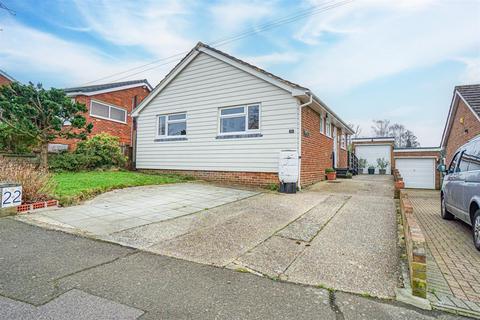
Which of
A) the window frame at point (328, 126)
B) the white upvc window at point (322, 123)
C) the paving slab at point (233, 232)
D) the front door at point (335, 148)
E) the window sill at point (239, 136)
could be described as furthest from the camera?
the front door at point (335, 148)

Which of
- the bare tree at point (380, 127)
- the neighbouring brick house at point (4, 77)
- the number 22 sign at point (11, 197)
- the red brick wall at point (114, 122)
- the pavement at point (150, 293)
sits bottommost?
the pavement at point (150, 293)

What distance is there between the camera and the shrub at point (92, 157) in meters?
11.2

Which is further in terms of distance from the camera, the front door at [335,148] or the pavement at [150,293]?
the front door at [335,148]

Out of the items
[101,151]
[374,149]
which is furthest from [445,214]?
[374,149]

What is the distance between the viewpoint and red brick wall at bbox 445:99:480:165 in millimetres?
12234

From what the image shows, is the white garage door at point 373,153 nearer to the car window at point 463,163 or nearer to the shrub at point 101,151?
the car window at point 463,163

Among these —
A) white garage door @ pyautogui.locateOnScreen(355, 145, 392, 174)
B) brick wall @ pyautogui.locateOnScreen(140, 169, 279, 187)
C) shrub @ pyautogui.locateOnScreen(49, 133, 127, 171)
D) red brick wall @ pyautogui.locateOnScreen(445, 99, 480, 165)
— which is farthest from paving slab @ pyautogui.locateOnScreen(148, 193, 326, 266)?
white garage door @ pyautogui.locateOnScreen(355, 145, 392, 174)

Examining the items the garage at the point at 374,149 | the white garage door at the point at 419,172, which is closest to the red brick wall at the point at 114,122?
the white garage door at the point at 419,172

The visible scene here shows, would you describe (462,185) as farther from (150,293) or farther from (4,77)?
(4,77)

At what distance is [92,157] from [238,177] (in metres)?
6.88

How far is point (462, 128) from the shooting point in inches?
559

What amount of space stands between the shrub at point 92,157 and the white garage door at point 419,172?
21115mm

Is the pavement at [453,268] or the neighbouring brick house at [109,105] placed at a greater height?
the neighbouring brick house at [109,105]

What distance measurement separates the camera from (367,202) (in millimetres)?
7688
